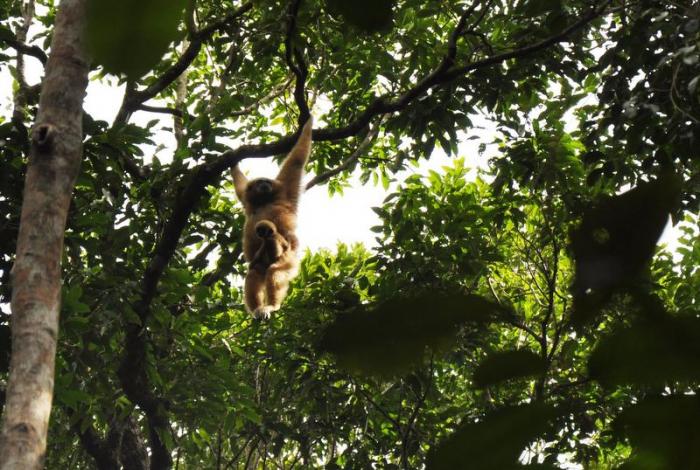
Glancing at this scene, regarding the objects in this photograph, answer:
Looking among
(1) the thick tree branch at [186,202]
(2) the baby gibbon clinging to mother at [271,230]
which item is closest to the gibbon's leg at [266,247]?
(2) the baby gibbon clinging to mother at [271,230]

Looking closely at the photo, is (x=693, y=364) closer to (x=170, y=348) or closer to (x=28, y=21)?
(x=28, y=21)

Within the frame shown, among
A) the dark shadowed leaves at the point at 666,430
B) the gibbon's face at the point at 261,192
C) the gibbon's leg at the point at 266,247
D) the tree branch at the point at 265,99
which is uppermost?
the tree branch at the point at 265,99

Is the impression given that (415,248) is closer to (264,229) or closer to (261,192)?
(264,229)

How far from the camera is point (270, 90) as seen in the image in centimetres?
923

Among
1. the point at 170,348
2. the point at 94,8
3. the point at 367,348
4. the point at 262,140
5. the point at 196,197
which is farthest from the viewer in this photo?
the point at 262,140

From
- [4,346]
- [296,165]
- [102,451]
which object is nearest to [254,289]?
[296,165]

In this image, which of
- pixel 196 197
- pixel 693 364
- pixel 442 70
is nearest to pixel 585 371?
pixel 693 364

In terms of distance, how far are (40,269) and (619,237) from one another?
2.10m

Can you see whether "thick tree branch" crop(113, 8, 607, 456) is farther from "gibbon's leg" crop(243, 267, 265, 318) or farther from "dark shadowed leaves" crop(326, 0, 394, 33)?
"dark shadowed leaves" crop(326, 0, 394, 33)

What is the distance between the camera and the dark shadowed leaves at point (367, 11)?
0.43 metres

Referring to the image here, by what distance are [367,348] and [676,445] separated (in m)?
0.18

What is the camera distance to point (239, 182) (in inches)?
340

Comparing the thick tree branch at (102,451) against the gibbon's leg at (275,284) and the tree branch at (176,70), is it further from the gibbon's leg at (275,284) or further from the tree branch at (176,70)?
the tree branch at (176,70)

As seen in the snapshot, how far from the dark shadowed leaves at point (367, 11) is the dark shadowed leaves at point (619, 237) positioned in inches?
6.5
